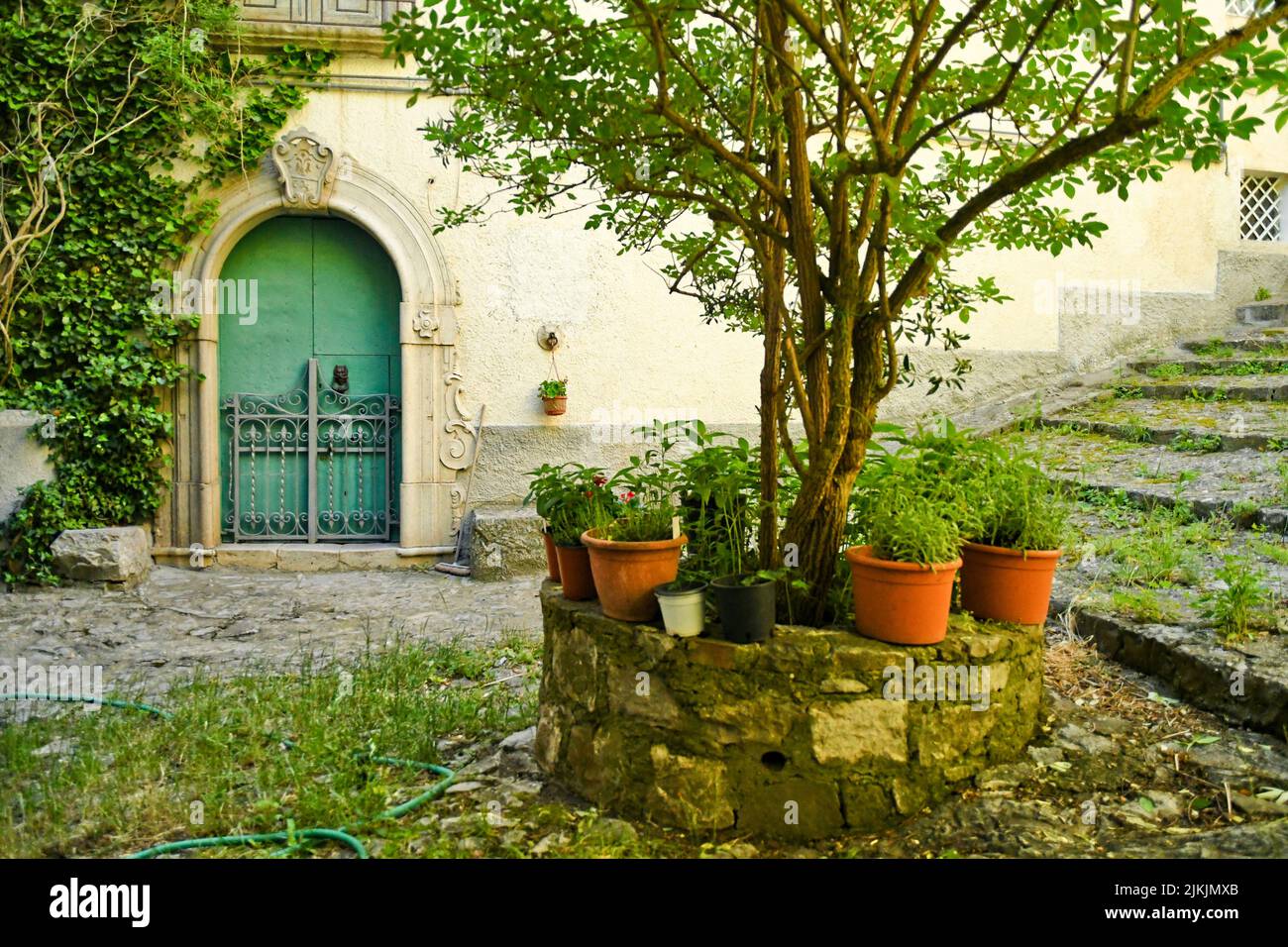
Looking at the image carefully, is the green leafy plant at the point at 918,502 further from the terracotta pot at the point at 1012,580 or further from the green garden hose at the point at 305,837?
the green garden hose at the point at 305,837

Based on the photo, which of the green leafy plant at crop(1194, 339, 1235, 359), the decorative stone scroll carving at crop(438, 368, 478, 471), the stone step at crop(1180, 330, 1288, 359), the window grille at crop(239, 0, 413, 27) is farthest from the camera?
the green leafy plant at crop(1194, 339, 1235, 359)

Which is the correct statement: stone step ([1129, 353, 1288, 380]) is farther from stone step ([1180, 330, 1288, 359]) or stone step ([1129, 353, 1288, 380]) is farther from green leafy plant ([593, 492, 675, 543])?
green leafy plant ([593, 492, 675, 543])

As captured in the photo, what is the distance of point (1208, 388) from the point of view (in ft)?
24.8

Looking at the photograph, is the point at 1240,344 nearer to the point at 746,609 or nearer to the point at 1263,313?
the point at 1263,313

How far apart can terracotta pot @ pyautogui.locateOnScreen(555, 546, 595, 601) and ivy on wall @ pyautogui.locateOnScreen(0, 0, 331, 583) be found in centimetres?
500

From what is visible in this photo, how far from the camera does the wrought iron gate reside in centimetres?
749

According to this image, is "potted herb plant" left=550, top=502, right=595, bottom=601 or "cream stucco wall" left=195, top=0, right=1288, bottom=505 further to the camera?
"cream stucco wall" left=195, top=0, right=1288, bottom=505

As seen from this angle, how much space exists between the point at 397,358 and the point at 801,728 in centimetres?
577

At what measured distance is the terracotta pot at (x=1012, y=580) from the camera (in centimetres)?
310

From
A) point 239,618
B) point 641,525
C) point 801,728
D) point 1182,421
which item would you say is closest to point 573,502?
point 641,525

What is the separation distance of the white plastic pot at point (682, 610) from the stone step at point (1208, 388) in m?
6.27

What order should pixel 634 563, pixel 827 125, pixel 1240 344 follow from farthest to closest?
pixel 1240 344 → pixel 827 125 → pixel 634 563

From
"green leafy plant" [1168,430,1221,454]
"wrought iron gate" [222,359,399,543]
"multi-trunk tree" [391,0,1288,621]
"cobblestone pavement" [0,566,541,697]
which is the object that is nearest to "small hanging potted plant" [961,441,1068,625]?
"multi-trunk tree" [391,0,1288,621]

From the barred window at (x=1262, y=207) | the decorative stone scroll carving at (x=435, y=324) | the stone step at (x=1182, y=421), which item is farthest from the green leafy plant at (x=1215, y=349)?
the decorative stone scroll carving at (x=435, y=324)
